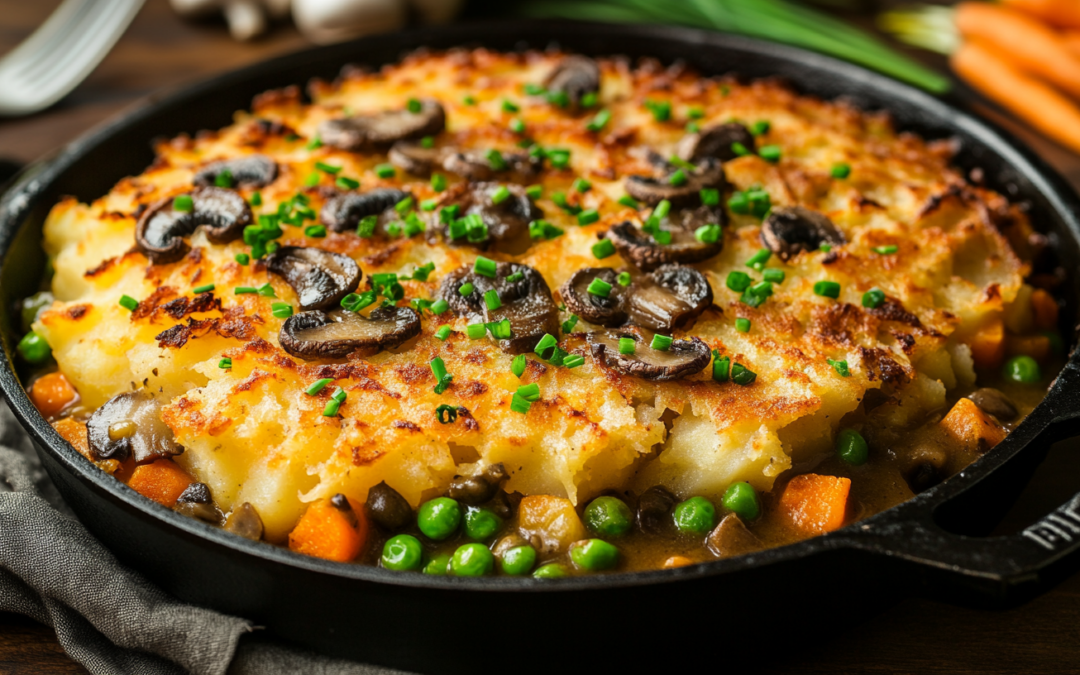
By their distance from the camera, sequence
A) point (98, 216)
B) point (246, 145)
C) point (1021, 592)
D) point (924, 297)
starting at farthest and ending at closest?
point (246, 145), point (98, 216), point (924, 297), point (1021, 592)

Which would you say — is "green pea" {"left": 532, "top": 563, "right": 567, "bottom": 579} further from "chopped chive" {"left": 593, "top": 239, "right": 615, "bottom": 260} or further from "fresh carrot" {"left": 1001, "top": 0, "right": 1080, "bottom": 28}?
"fresh carrot" {"left": 1001, "top": 0, "right": 1080, "bottom": 28}

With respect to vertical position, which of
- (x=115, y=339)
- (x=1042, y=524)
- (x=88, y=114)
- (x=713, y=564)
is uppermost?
(x=1042, y=524)

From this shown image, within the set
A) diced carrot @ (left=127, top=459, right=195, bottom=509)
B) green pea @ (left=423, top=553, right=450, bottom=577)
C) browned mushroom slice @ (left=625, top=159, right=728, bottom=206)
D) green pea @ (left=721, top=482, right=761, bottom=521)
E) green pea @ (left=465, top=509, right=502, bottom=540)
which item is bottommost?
diced carrot @ (left=127, top=459, right=195, bottom=509)

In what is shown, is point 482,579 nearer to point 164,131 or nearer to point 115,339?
point 115,339

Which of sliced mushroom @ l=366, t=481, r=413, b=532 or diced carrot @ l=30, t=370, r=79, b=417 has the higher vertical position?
sliced mushroom @ l=366, t=481, r=413, b=532

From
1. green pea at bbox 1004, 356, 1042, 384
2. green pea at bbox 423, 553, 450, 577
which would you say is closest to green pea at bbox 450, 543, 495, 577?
green pea at bbox 423, 553, 450, 577

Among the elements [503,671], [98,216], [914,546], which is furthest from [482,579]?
[98,216]

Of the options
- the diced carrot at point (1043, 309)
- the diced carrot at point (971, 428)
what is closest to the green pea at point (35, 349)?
the diced carrot at point (971, 428)
